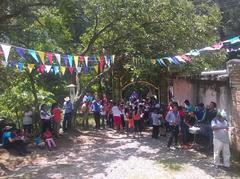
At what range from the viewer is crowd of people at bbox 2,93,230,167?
1241cm

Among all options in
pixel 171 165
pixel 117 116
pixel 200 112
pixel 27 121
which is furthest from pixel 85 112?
pixel 171 165

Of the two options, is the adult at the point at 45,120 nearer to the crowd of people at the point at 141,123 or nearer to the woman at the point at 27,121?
the crowd of people at the point at 141,123

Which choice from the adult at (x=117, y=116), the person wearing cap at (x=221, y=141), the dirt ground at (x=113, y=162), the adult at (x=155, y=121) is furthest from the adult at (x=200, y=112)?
the adult at (x=117, y=116)

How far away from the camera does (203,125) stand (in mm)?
14008

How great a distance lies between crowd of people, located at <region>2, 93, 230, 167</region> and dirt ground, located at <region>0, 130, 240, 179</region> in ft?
1.66

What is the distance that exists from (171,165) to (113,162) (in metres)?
1.85

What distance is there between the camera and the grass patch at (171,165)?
1204cm

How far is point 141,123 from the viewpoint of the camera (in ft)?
58.8

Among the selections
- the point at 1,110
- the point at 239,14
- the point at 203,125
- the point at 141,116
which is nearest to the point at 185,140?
the point at 203,125

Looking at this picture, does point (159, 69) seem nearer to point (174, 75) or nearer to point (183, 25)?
point (174, 75)

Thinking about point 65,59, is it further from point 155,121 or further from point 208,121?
point 208,121

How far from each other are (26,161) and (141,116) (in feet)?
19.2

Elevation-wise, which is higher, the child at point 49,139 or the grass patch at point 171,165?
the child at point 49,139

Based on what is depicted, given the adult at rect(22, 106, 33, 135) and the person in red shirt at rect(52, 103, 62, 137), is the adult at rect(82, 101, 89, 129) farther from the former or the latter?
the adult at rect(22, 106, 33, 135)
